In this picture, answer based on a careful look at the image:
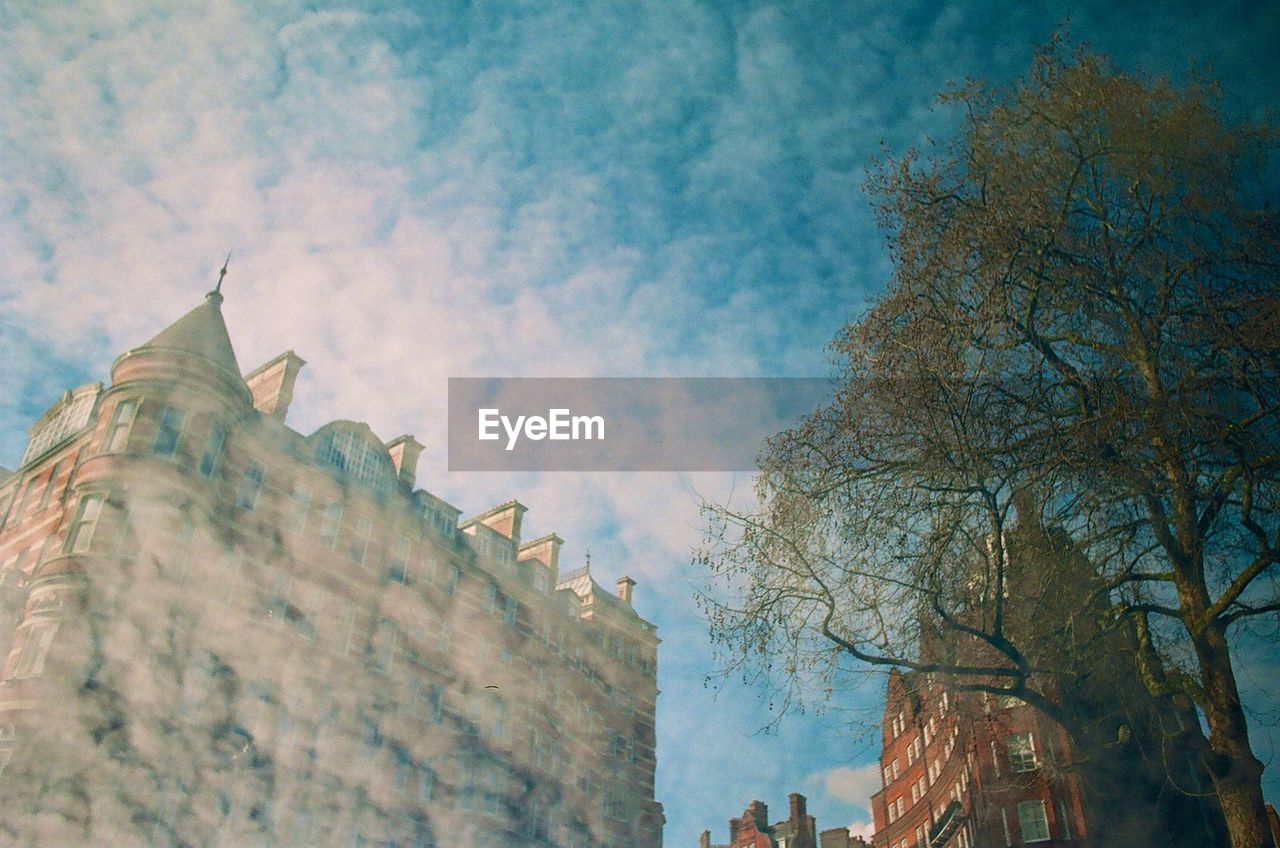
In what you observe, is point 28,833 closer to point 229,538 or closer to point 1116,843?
point 229,538

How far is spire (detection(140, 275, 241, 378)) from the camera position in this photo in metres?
20.8

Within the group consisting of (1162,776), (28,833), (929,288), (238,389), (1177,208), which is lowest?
(28,833)

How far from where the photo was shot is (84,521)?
66.1 ft

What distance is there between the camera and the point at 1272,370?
980cm

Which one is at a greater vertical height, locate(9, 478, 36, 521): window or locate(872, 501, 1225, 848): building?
locate(9, 478, 36, 521): window

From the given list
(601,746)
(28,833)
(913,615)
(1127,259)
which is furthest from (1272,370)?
(601,746)

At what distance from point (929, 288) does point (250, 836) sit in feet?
31.7

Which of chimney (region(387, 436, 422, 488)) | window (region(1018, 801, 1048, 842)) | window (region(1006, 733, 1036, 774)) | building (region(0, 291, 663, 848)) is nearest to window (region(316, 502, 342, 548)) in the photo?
building (region(0, 291, 663, 848))

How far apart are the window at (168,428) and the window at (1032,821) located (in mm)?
30826

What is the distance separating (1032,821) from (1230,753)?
27401 mm

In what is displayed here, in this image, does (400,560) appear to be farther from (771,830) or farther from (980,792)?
(771,830)

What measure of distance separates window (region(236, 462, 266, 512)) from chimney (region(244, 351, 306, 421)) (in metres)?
7.53

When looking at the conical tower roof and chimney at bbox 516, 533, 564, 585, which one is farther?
chimney at bbox 516, 533, 564, 585

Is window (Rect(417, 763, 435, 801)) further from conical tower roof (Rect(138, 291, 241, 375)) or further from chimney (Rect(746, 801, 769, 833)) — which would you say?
chimney (Rect(746, 801, 769, 833))
